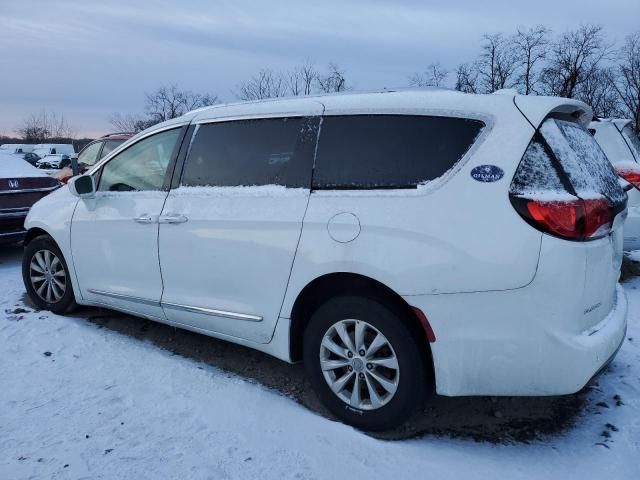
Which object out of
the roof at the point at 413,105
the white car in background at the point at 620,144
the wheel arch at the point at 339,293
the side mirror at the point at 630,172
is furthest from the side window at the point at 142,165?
the side mirror at the point at 630,172

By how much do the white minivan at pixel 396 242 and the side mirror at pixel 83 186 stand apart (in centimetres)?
72

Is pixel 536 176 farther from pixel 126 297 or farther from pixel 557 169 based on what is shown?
pixel 126 297

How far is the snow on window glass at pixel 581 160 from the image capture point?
97.6 inches

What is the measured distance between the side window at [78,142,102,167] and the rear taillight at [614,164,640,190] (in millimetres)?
9055

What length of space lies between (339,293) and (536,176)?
117 cm

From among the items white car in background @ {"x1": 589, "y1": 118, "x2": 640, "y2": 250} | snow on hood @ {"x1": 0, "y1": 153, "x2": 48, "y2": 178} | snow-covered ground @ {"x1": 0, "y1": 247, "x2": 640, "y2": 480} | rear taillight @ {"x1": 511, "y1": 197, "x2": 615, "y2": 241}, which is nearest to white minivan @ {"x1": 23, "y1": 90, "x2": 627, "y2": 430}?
rear taillight @ {"x1": 511, "y1": 197, "x2": 615, "y2": 241}

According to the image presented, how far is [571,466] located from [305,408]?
1.45 metres

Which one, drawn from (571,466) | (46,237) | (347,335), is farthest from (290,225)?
(46,237)

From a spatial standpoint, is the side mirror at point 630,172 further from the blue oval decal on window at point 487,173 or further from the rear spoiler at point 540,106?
the blue oval decal on window at point 487,173

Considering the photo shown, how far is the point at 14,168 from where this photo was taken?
7.57m

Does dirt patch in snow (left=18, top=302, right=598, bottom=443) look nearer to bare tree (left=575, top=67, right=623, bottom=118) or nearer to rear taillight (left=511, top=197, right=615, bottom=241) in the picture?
rear taillight (left=511, top=197, right=615, bottom=241)

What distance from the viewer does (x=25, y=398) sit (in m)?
3.19

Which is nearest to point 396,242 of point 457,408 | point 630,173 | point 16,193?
point 457,408

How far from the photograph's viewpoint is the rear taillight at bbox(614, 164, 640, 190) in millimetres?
5383
